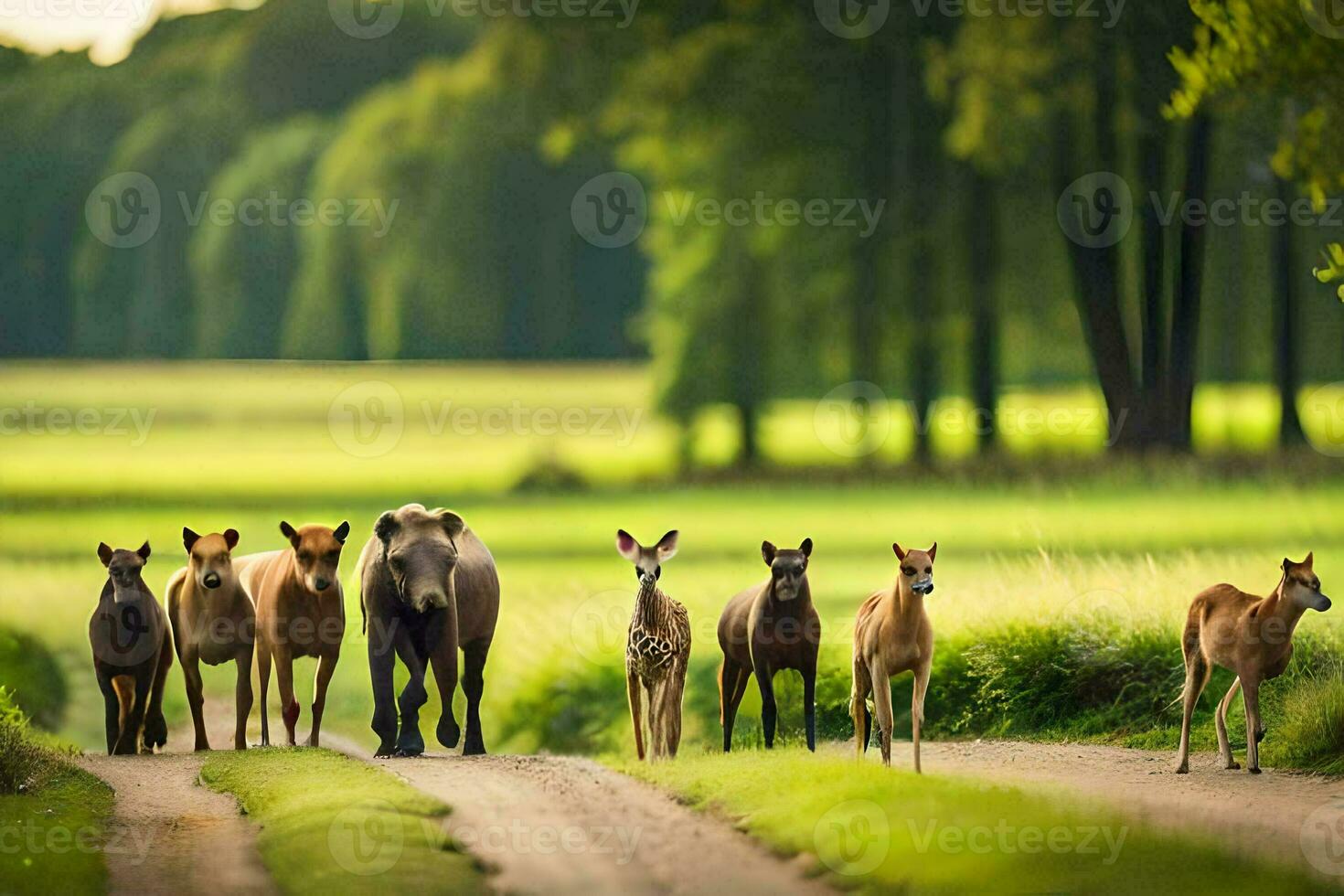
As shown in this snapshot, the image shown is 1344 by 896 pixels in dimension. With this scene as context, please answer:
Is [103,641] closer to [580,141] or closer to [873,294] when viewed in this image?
[580,141]

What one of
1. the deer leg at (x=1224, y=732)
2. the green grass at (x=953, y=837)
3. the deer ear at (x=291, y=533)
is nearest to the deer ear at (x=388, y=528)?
the deer ear at (x=291, y=533)

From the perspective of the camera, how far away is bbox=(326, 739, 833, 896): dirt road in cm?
1066

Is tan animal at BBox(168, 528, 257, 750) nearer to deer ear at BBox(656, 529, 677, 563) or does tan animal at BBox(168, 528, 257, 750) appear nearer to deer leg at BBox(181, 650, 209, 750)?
deer leg at BBox(181, 650, 209, 750)

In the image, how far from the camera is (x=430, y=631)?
1429cm

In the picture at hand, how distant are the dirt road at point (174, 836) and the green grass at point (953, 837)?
3.01 m

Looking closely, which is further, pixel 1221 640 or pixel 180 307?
pixel 180 307

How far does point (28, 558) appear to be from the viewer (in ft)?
77.8

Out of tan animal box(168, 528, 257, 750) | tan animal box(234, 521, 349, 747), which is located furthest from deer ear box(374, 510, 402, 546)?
tan animal box(168, 528, 257, 750)

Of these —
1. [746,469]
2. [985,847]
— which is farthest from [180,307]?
[985,847]

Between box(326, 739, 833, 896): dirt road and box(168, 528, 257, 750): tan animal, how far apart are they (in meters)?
1.76

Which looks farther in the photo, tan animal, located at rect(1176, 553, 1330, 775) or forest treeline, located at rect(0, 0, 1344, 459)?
forest treeline, located at rect(0, 0, 1344, 459)

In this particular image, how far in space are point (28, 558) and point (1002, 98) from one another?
49.2ft

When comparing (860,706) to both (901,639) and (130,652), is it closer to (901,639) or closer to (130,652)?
(901,639)

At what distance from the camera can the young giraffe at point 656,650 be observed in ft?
45.2
